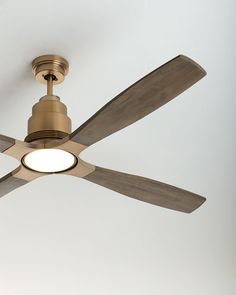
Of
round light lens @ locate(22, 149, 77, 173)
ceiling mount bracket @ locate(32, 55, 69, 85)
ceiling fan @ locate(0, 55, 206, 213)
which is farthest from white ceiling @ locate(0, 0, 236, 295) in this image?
round light lens @ locate(22, 149, 77, 173)

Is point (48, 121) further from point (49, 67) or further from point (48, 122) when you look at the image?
point (49, 67)

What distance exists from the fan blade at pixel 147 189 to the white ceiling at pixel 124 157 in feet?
1.18

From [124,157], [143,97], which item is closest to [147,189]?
[143,97]

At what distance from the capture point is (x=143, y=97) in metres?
1.17

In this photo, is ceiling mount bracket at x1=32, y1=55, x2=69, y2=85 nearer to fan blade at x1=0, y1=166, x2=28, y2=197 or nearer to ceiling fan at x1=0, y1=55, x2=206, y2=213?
ceiling fan at x1=0, y1=55, x2=206, y2=213

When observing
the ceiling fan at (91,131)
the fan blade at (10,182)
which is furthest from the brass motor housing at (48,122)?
the fan blade at (10,182)

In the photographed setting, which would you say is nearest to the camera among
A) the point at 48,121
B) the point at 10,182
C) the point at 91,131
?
the point at 91,131

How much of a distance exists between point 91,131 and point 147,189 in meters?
0.33

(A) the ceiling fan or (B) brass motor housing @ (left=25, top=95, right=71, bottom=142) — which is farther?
(B) brass motor housing @ (left=25, top=95, right=71, bottom=142)

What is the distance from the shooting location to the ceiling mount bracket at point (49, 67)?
5.12ft

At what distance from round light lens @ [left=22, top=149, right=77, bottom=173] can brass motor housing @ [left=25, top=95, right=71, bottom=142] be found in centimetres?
6

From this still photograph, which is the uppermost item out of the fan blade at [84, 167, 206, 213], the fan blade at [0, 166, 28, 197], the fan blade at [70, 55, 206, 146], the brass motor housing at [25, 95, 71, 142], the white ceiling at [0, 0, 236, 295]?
the white ceiling at [0, 0, 236, 295]

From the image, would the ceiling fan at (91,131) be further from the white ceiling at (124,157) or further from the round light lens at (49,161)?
the white ceiling at (124,157)

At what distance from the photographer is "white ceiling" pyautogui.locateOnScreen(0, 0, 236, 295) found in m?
1.51
